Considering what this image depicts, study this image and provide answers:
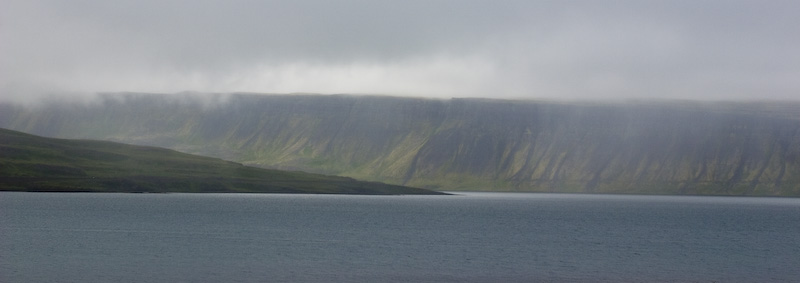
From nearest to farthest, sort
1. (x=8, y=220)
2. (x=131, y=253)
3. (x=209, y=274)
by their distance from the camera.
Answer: (x=209, y=274), (x=131, y=253), (x=8, y=220)

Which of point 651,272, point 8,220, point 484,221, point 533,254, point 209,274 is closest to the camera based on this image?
point 209,274

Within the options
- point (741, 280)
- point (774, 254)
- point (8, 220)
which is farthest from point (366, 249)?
point (8, 220)

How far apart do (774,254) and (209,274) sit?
Answer: 5419 cm

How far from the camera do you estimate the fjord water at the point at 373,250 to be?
63.1 m

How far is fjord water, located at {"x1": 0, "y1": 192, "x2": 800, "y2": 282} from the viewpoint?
63094 mm

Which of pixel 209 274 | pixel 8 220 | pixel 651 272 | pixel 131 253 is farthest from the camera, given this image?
pixel 8 220

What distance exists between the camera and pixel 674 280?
63.3m

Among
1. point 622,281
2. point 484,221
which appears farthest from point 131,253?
point 484,221

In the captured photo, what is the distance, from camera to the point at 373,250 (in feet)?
268

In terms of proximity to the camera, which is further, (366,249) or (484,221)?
(484,221)

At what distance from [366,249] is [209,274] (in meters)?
23.5

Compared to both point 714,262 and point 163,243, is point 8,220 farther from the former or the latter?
point 714,262

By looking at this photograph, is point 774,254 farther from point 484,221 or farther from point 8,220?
point 8,220

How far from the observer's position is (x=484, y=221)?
134375mm
